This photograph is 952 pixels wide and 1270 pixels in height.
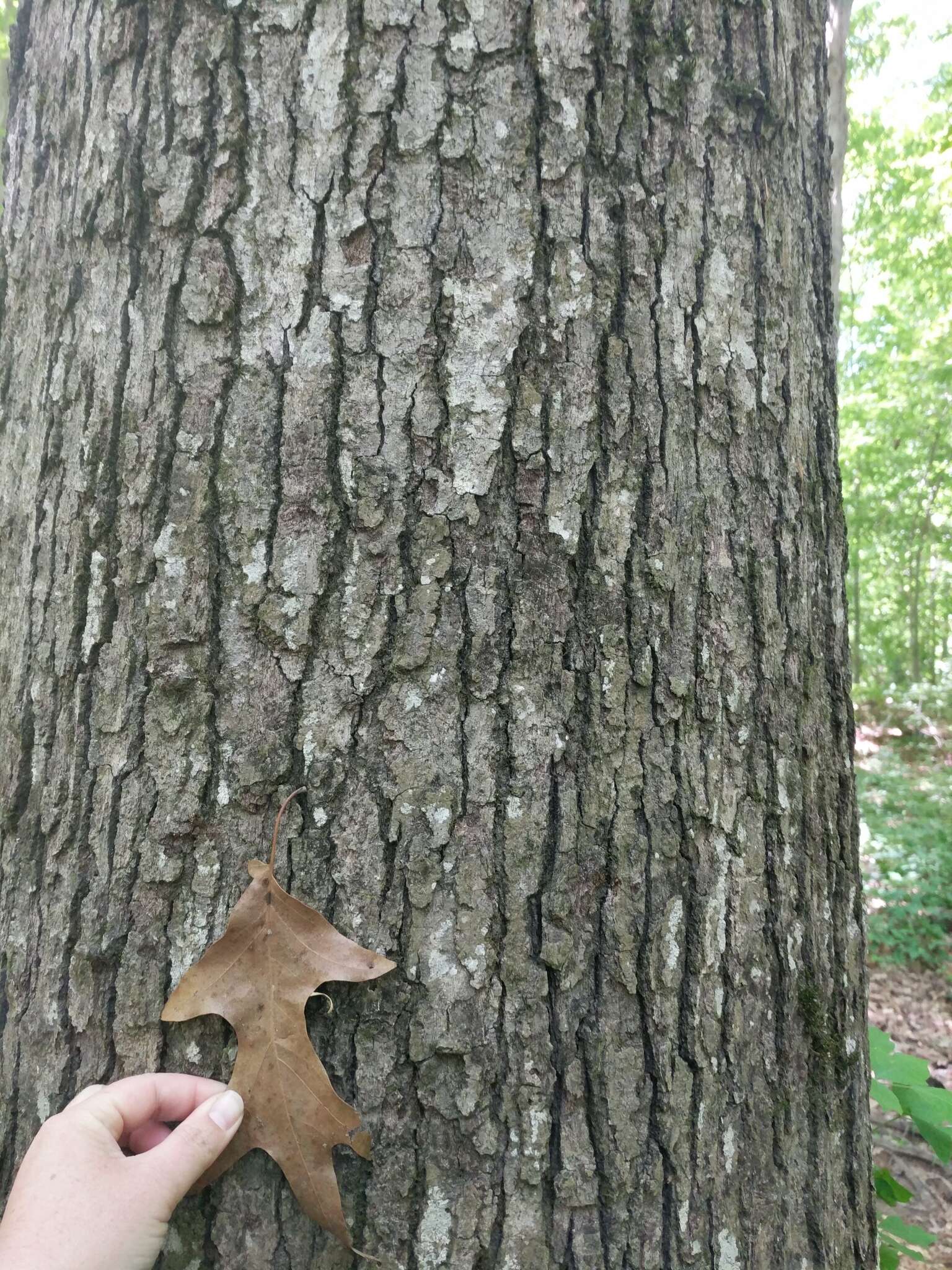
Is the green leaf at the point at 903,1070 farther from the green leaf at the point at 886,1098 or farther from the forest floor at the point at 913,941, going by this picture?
the forest floor at the point at 913,941

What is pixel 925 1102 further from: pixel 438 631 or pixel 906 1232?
pixel 438 631

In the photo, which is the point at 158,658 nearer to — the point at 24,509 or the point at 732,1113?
the point at 24,509

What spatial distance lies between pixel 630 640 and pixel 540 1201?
0.82 m

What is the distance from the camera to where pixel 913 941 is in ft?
19.1

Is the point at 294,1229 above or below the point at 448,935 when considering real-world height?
below

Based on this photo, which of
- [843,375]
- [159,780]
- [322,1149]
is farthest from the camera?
[843,375]

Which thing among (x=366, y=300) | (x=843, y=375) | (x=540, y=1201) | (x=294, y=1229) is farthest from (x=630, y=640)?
(x=843, y=375)

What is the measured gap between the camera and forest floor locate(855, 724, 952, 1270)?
3.47m

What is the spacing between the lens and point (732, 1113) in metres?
1.24

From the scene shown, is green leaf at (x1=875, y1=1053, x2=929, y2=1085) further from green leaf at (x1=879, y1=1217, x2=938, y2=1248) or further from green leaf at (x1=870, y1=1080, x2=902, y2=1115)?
green leaf at (x1=879, y1=1217, x2=938, y2=1248)

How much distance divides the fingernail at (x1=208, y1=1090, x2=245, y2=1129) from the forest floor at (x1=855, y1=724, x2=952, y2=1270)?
2728 millimetres

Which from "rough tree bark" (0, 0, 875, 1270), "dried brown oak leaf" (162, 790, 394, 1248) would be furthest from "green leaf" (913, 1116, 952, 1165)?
"dried brown oak leaf" (162, 790, 394, 1248)

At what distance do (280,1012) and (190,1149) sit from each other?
0.65 feet

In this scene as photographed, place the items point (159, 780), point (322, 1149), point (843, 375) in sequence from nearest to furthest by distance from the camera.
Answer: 1. point (322, 1149)
2. point (159, 780)
3. point (843, 375)
